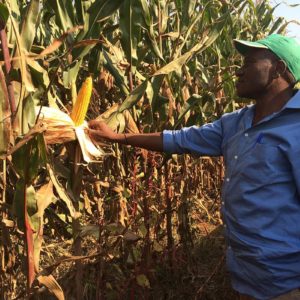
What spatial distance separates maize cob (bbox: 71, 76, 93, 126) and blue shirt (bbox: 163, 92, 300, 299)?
645mm

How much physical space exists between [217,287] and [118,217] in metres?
0.86

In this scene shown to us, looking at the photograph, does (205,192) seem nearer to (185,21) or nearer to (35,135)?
(185,21)

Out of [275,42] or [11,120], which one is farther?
[275,42]

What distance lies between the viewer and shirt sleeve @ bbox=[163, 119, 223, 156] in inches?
83.4

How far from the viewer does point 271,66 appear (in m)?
1.81

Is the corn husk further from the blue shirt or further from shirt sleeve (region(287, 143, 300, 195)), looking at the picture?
shirt sleeve (region(287, 143, 300, 195))

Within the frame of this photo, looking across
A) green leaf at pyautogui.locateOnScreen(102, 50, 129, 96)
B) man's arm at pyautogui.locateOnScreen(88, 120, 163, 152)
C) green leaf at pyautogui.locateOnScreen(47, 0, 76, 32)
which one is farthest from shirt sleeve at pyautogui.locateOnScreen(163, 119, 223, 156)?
green leaf at pyautogui.locateOnScreen(47, 0, 76, 32)

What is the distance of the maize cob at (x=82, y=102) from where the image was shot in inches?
68.4

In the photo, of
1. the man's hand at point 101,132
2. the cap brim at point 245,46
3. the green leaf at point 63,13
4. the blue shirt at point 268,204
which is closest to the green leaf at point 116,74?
the green leaf at point 63,13

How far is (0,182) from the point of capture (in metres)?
2.10

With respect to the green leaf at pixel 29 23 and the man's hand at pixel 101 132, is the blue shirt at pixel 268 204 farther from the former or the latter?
the green leaf at pixel 29 23

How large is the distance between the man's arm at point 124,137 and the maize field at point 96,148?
0.06 meters

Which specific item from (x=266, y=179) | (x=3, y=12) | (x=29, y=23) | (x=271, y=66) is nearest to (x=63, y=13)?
(x=29, y=23)

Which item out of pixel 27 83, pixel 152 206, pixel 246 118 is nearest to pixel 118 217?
pixel 152 206
